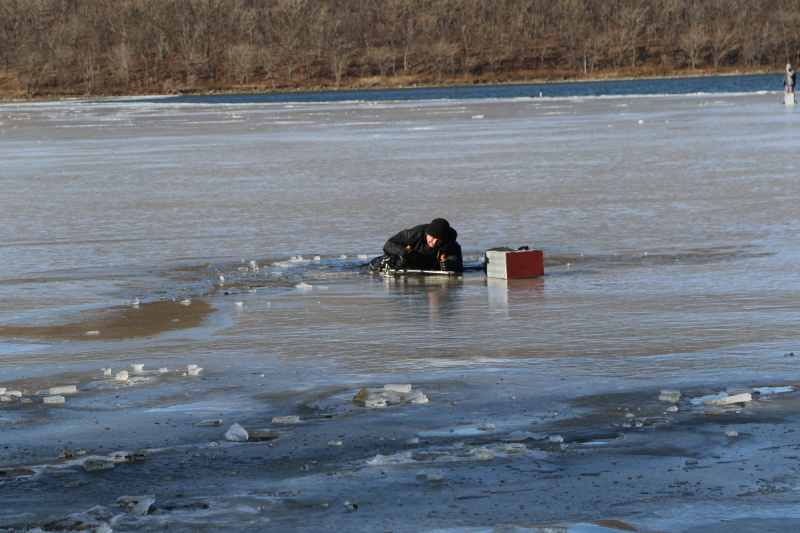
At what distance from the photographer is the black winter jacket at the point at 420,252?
11.9 m

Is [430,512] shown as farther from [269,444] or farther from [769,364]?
[769,364]

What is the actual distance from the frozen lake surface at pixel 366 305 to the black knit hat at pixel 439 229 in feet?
1.62

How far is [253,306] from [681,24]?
521 ft

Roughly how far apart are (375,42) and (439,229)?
157 m

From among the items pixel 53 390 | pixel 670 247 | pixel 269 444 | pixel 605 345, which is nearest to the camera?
pixel 269 444

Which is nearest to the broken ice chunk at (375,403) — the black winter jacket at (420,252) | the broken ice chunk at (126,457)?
the broken ice chunk at (126,457)

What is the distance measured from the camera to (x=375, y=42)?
16550 cm

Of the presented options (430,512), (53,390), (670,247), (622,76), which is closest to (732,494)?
(430,512)

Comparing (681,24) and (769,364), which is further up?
(681,24)

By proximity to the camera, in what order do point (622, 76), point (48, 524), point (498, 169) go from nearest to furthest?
point (48, 524) → point (498, 169) → point (622, 76)

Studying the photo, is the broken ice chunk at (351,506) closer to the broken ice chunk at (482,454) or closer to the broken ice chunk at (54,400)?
the broken ice chunk at (482,454)

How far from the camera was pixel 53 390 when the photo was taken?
24.2 feet

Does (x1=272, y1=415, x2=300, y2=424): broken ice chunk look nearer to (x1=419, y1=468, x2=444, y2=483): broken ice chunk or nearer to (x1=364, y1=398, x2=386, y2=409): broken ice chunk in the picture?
(x1=364, y1=398, x2=386, y2=409): broken ice chunk

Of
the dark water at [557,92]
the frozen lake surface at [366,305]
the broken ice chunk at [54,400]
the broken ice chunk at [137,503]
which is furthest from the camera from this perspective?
the dark water at [557,92]
